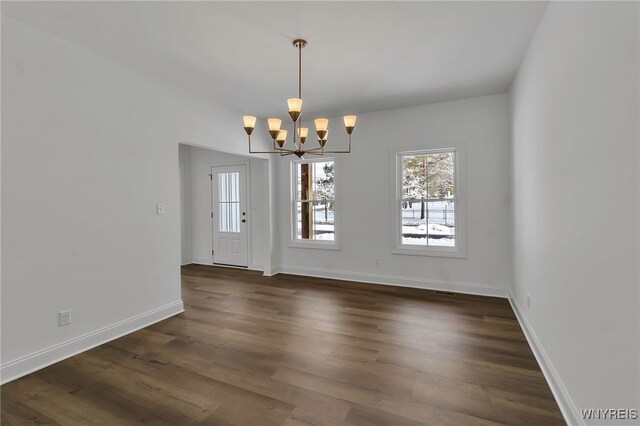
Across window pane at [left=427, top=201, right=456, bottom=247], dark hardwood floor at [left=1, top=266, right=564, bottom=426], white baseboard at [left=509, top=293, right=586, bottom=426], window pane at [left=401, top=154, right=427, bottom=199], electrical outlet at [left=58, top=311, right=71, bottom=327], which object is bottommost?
dark hardwood floor at [left=1, top=266, right=564, bottom=426]

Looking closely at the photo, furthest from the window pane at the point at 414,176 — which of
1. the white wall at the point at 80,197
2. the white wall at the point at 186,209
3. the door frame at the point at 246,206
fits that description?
the white wall at the point at 186,209

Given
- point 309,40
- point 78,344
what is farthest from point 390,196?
point 78,344

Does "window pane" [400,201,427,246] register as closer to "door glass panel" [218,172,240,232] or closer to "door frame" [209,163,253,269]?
"door frame" [209,163,253,269]

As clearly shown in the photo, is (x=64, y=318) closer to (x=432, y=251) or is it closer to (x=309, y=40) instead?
(x=309, y=40)

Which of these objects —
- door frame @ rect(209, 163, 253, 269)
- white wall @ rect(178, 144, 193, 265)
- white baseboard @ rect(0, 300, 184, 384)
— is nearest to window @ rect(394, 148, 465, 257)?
door frame @ rect(209, 163, 253, 269)

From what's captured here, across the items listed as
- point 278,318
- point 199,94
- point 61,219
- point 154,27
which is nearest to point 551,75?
point 154,27

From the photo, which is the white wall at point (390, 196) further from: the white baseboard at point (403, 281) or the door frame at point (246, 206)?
the door frame at point (246, 206)

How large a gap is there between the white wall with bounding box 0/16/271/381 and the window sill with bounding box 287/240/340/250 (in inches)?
89.0

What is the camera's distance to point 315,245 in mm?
5504

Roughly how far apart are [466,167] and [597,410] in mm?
3357

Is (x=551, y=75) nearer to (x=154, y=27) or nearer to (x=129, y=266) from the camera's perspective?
(x=154, y=27)

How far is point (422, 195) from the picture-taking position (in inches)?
187

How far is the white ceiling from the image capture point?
2.31 metres

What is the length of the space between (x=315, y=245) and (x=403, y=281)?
1582 mm
